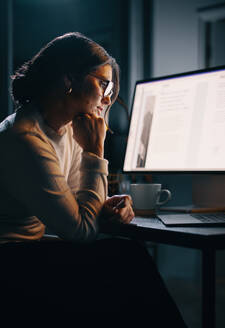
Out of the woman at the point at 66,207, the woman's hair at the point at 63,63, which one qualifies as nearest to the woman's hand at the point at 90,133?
the woman at the point at 66,207

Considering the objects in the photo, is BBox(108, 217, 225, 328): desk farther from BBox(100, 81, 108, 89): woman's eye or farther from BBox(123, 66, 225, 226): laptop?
Result: BBox(100, 81, 108, 89): woman's eye

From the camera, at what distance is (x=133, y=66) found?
2445 mm

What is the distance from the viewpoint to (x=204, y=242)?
66cm

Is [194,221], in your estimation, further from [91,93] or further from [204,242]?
[91,93]

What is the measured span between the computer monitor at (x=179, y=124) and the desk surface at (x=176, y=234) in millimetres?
302

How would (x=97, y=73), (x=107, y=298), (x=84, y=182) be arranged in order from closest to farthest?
(x=107, y=298)
(x=84, y=182)
(x=97, y=73)

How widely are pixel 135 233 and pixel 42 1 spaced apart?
2.33 meters

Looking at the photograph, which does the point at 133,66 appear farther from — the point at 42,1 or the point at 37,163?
the point at 37,163

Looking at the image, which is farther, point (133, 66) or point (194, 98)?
point (133, 66)

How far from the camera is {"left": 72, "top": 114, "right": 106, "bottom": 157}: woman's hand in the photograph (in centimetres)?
96

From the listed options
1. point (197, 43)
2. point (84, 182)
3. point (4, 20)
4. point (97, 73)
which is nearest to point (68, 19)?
point (4, 20)

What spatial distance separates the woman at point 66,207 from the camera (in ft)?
2.41

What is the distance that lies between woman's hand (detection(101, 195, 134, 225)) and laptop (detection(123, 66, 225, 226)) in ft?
0.45

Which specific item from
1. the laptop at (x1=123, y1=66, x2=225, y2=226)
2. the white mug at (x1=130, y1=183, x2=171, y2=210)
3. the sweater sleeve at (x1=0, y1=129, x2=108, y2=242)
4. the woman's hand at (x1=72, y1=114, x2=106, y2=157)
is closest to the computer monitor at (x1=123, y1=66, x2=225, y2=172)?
the laptop at (x1=123, y1=66, x2=225, y2=226)
